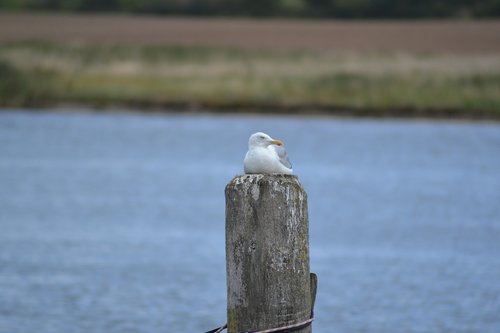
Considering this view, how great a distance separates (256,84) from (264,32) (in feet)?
57.2

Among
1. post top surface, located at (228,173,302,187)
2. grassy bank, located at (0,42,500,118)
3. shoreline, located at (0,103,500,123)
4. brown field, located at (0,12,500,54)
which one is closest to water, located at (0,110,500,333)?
shoreline, located at (0,103,500,123)

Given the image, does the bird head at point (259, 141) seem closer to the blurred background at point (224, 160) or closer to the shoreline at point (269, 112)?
the blurred background at point (224, 160)

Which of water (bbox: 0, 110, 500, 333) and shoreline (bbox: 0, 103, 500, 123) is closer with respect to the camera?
water (bbox: 0, 110, 500, 333)

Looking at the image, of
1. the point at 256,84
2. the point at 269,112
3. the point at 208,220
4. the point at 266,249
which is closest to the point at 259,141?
the point at 266,249

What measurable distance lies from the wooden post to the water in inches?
218

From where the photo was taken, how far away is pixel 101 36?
1866 inches

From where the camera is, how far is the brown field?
147 ft

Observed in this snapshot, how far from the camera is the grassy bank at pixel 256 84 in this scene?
32.8 metres

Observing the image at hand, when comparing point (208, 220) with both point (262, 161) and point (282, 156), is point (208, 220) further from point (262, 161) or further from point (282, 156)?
point (262, 161)

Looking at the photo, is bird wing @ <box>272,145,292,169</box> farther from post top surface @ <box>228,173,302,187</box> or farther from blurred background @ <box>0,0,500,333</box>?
blurred background @ <box>0,0,500,333</box>

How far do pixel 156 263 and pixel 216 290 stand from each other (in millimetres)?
1777

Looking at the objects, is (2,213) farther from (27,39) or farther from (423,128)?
Answer: (27,39)

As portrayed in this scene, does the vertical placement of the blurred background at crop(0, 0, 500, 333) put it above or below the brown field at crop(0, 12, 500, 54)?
below

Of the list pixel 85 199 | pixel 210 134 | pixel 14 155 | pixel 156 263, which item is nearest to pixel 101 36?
pixel 210 134
